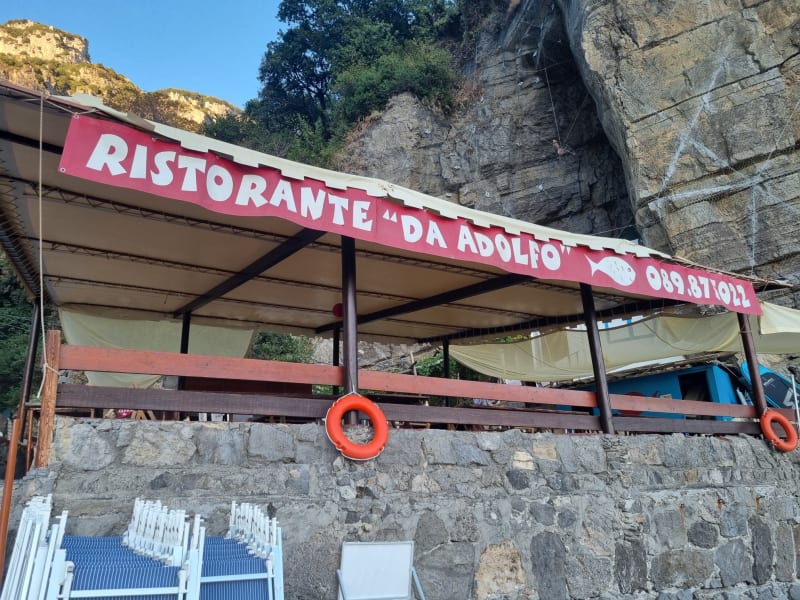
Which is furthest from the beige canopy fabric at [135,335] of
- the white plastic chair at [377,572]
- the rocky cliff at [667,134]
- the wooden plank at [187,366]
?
the rocky cliff at [667,134]

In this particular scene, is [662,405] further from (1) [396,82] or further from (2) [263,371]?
(1) [396,82]

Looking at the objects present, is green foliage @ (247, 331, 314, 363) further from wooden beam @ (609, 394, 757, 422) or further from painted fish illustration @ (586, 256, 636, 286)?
painted fish illustration @ (586, 256, 636, 286)

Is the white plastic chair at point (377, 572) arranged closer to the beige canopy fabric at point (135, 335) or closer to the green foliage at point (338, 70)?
the beige canopy fabric at point (135, 335)

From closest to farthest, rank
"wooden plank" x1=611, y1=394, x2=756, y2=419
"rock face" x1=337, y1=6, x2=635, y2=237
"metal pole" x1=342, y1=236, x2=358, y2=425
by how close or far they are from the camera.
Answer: "metal pole" x1=342, y1=236, x2=358, y2=425 < "wooden plank" x1=611, y1=394, x2=756, y2=419 < "rock face" x1=337, y1=6, x2=635, y2=237

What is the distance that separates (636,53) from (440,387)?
42.1 feet

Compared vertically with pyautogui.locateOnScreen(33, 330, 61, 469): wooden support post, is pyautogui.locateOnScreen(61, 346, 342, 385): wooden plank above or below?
above

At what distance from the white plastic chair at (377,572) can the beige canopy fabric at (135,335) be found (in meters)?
4.48

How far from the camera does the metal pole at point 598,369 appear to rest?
557 cm

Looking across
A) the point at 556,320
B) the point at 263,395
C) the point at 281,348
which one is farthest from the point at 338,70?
the point at 263,395

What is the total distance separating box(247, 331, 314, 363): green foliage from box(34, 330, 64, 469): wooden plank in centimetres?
1391

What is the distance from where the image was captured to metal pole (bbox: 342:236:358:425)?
415cm

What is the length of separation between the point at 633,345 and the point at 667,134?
719cm

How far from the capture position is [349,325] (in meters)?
4.33

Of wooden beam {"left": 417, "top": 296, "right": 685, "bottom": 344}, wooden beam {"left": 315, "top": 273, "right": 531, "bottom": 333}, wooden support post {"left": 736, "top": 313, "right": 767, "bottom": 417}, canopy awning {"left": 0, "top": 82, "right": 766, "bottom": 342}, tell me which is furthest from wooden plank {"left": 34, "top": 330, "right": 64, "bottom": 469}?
wooden support post {"left": 736, "top": 313, "right": 767, "bottom": 417}
